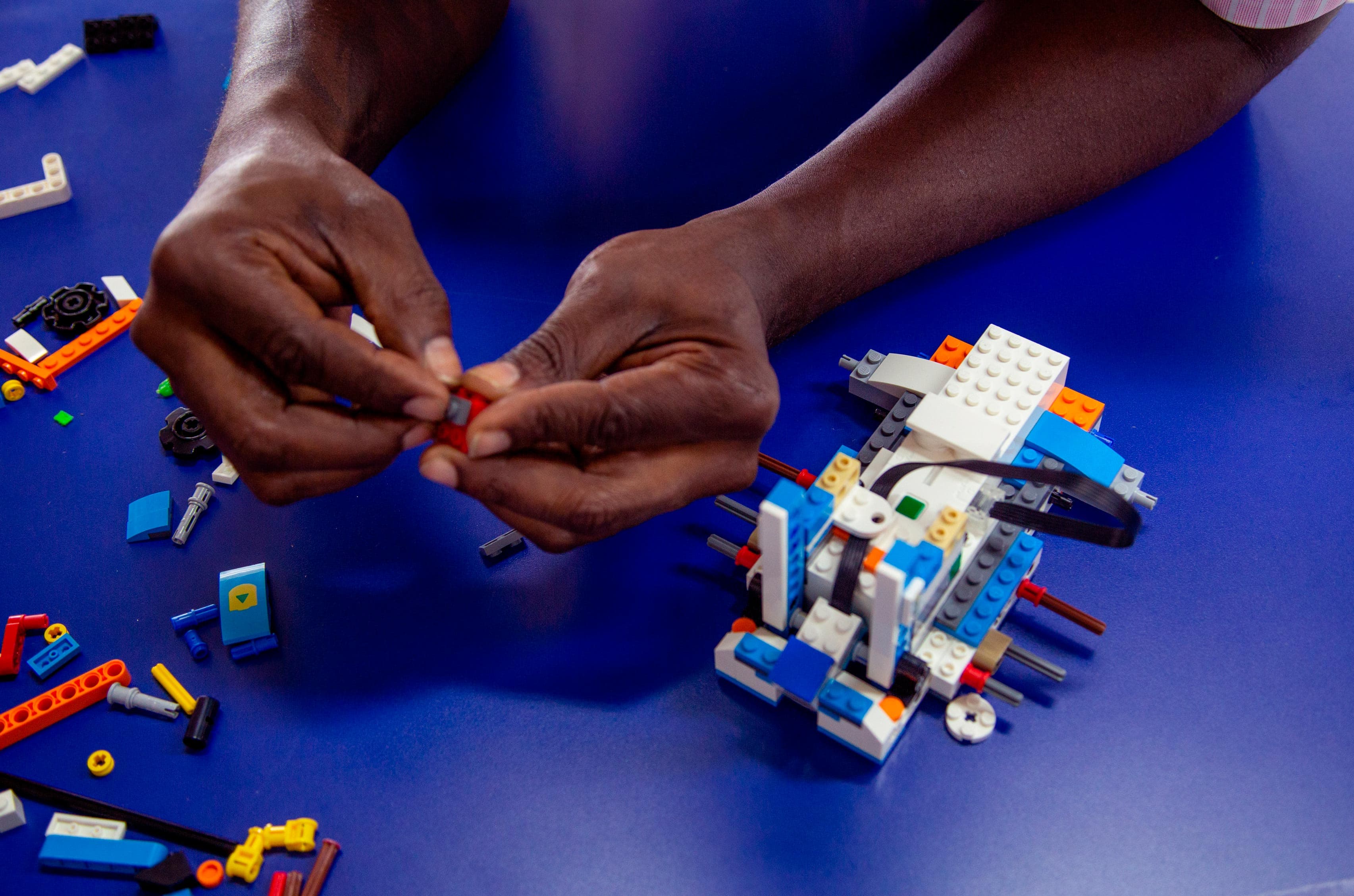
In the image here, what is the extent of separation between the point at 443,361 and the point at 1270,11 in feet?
4.10

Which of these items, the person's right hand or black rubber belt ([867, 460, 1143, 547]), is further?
black rubber belt ([867, 460, 1143, 547])

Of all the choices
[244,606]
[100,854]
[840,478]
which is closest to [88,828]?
[100,854]

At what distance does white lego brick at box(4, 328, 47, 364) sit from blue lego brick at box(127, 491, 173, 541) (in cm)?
35

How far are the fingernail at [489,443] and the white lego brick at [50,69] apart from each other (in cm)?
147

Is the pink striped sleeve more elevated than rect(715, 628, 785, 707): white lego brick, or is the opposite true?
the pink striped sleeve

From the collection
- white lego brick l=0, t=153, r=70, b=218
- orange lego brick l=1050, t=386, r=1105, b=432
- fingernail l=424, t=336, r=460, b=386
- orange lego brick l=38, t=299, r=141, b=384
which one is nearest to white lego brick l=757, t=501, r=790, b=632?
fingernail l=424, t=336, r=460, b=386

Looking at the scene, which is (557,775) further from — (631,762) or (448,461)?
(448,461)

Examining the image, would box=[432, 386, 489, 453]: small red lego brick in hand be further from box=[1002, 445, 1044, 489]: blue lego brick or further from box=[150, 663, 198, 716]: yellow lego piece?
box=[1002, 445, 1044, 489]: blue lego brick

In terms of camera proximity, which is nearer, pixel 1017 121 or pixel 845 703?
pixel 845 703

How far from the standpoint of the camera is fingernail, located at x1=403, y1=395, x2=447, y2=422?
3.30 ft

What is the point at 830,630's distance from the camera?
110 cm

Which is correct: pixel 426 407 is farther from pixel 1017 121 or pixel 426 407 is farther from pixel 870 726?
pixel 1017 121

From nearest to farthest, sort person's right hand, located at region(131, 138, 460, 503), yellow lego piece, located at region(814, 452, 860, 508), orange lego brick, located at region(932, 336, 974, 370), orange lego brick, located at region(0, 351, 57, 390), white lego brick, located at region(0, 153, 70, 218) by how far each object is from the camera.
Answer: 1. person's right hand, located at region(131, 138, 460, 503)
2. yellow lego piece, located at region(814, 452, 860, 508)
3. orange lego brick, located at region(932, 336, 974, 370)
4. orange lego brick, located at region(0, 351, 57, 390)
5. white lego brick, located at region(0, 153, 70, 218)

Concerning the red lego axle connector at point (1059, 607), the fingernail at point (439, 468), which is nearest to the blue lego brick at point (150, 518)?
the fingernail at point (439, 468)
